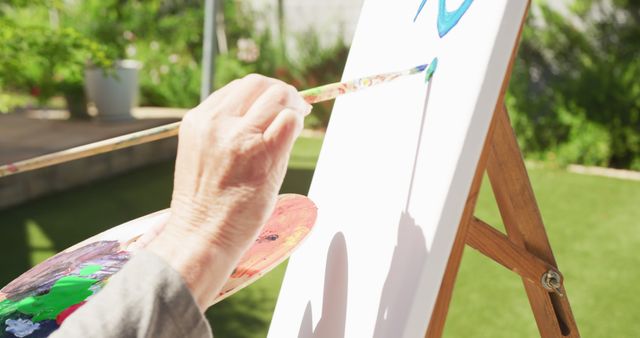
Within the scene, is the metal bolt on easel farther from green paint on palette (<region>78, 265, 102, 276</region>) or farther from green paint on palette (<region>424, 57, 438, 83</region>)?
green paint on palette (<region>78, 265, 102, 276</region>)

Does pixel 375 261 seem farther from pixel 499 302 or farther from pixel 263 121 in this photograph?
pixel 499 302

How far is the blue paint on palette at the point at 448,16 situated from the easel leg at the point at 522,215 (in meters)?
0.16

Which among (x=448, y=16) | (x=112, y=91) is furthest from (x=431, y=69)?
(x=112, y=91)

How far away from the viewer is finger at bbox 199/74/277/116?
0.76 meters

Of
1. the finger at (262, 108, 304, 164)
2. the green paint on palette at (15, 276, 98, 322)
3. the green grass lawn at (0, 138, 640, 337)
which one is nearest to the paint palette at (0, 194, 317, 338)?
the green paint on palette at (15, 276, 98, 322)

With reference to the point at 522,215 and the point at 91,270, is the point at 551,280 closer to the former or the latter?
the point at 522,215

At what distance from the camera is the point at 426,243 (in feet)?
2.85

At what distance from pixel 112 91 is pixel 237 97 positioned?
573 cm

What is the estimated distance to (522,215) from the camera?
116 centimetres

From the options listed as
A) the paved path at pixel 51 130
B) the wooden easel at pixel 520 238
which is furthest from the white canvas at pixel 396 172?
the paved path at pixel 51 130

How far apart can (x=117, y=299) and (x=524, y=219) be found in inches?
29.5

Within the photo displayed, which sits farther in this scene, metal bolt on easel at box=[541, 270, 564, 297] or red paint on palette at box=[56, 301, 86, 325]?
metal bolt on easel at box=[541, 270, 564, 297]

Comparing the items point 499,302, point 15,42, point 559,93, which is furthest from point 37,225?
point 559,93

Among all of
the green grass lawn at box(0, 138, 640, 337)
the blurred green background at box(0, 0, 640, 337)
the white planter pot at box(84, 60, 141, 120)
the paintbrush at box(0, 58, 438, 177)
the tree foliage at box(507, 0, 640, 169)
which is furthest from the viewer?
the white planter pot at box(84, 60, 141, 120)
